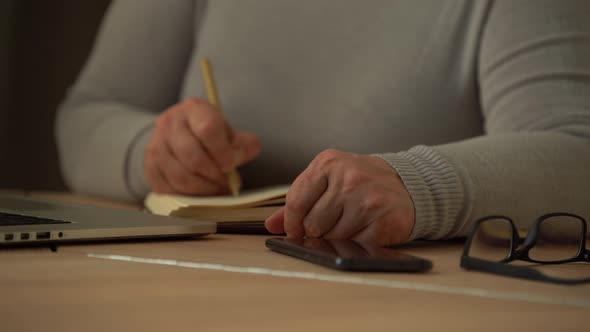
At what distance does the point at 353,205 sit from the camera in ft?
1.76

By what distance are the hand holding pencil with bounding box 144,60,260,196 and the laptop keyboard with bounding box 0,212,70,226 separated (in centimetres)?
33

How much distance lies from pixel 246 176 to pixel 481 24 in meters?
0.44

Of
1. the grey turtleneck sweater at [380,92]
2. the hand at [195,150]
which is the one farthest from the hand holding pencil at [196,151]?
the grey turtleneck sweater at [380,92]

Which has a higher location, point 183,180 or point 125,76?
point 125,76

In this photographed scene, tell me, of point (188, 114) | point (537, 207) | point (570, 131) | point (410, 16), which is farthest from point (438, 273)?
point (410, 16)

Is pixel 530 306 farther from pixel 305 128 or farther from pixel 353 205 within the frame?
pixel 305 128

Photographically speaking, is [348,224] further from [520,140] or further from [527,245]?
[520,140]

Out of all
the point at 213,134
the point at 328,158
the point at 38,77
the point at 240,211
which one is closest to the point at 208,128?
the point at 213,134

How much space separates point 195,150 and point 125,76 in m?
0.62

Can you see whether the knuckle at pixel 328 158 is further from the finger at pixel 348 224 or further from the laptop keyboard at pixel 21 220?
the laptop keyboard at pixel 21 220

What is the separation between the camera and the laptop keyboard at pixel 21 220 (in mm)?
529

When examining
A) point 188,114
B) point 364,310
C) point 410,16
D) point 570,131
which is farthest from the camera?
point 410,16

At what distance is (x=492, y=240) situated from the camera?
0.48 metres

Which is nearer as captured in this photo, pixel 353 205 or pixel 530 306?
pixel 530 306
